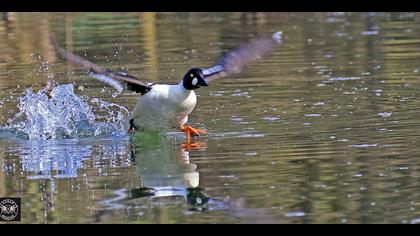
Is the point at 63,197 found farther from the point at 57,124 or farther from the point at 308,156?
the point at 57,124

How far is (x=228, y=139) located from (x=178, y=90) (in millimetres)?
918

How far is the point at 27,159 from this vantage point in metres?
10.4

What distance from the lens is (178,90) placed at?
38.0 feet

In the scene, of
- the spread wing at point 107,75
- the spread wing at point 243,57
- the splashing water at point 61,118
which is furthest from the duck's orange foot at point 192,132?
the splashing water at point 61,118

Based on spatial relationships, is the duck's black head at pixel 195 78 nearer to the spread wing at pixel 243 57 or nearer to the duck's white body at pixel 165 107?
the duck's white body at pixel 165 107

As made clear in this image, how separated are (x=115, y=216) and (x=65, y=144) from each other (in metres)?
3.09

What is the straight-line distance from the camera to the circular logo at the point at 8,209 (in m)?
8.16

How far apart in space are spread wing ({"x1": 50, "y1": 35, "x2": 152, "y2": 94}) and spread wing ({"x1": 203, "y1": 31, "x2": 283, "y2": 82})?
758 millimetres

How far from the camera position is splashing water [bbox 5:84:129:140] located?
1171cm

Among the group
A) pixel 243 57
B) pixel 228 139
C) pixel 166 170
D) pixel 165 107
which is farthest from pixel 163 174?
pixel 243 57

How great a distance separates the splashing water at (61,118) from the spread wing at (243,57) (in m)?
1.29

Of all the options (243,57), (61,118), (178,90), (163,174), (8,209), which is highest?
(243,57)

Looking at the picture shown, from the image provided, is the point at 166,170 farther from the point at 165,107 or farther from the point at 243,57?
the point at 243,57
